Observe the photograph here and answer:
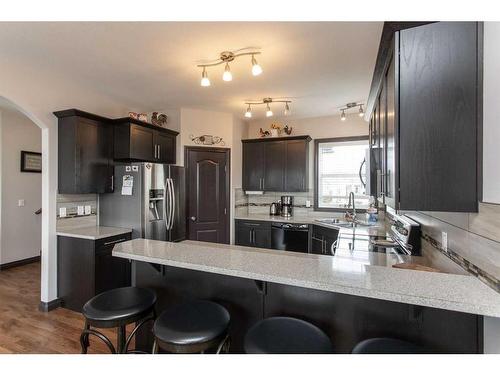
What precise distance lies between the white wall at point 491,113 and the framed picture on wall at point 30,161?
609cm

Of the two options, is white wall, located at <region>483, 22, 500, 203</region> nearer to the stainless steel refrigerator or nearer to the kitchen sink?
the kitchen sink

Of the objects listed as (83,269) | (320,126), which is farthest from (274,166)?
(83,269)

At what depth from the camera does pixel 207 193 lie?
14.0ft

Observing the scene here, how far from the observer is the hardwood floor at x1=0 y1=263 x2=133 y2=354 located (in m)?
2.21

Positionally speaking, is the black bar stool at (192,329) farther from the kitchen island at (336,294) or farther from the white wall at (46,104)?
the white wall at (46,104)

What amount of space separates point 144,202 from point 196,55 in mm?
1863

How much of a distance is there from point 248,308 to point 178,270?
565 millimetres

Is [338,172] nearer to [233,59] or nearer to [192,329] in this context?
[233,59]

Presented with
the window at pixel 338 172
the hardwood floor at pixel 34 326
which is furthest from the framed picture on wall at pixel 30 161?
the window at pixel 338 172

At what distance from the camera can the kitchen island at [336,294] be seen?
1.10m

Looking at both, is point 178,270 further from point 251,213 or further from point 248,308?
point 251,213

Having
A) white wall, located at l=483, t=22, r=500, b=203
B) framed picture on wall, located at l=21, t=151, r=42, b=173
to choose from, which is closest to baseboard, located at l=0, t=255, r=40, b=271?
framed picture on wall, located at l=21, t=151, r=42, b=173

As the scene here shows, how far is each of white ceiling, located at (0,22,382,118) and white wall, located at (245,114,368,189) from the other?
81 centimetres

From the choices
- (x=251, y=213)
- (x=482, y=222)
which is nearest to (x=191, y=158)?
(x=251, y=213)
